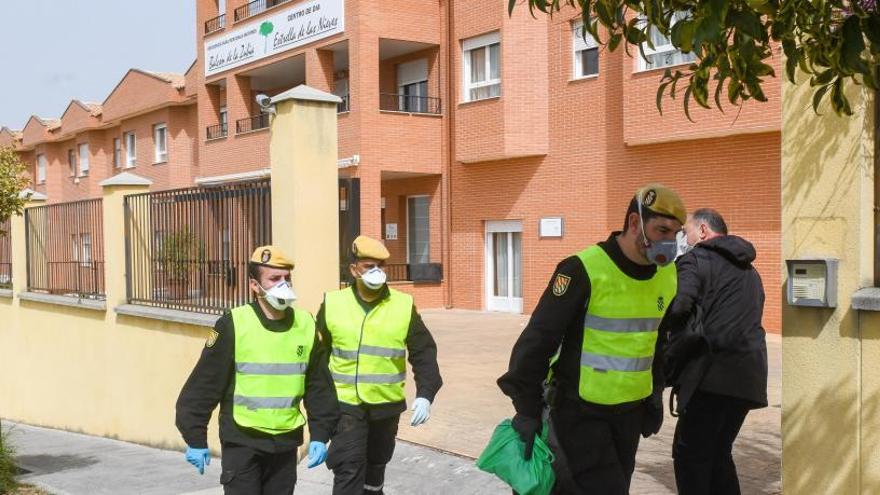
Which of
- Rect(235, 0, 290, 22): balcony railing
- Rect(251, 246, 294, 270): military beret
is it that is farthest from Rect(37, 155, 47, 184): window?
Rect(251, 246, 294, 270): military beret

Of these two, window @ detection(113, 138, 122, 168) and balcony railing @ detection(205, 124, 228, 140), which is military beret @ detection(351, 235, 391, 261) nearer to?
balcony railing @ detection(205, 124, 228, 140)

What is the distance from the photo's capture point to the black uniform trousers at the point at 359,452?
581cm

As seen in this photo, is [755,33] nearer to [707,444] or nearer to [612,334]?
[612,334]

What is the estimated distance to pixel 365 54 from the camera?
23219 mm

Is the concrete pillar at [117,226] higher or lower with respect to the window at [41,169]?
Result: lower

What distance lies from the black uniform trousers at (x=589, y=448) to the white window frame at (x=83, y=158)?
40.9m

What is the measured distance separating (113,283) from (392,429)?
25.1 feet

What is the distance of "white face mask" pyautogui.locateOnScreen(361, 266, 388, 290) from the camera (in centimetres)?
600

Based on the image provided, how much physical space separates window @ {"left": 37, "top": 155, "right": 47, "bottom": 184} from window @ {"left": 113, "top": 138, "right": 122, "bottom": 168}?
7.96 metres

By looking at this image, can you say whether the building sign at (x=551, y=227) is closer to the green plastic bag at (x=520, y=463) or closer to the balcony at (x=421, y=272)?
the balcony at (x=421, y=272)

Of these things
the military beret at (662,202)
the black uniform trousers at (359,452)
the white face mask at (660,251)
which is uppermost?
the military beret at (662,202)

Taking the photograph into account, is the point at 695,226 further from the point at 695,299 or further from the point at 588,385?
the point at 588,385

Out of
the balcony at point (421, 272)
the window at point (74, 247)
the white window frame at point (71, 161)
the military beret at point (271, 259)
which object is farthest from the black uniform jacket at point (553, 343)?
the white window frame at point (71, 161)

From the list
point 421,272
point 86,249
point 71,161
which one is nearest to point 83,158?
point 71,161
